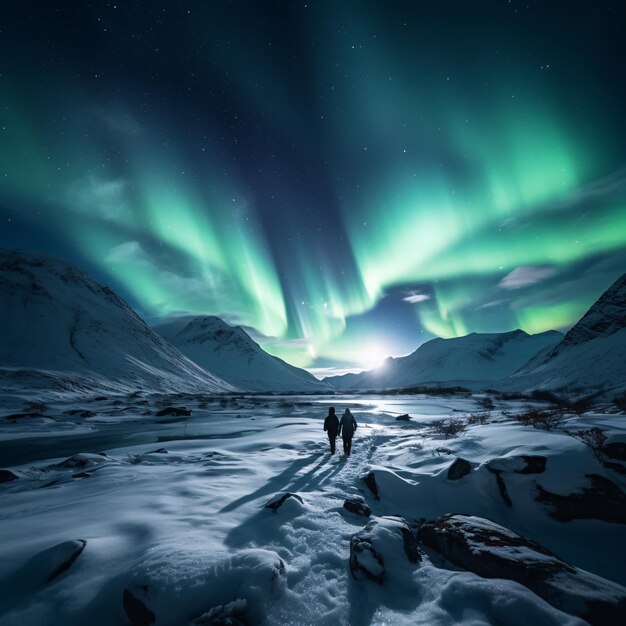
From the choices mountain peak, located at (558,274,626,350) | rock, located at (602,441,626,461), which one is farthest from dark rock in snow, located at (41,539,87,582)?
mountain peak, located at (558,274,626,350)

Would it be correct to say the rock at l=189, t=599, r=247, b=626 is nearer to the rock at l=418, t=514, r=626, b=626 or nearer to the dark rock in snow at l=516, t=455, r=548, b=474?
the rock at l=418, t=514, r=626, b=626

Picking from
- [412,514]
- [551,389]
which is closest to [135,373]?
[412,514]

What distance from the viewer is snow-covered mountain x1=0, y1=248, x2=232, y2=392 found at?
73994 millimetres

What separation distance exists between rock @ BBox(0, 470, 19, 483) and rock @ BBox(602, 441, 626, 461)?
15320 millimetres

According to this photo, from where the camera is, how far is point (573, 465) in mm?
6160

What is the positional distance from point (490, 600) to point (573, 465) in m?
4.21

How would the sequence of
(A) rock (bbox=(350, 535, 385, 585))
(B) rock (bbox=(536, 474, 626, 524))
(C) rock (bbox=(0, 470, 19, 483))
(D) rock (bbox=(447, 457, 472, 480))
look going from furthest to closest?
(C) rock (bbox=(0, 470, 19, 483)) < (D) rock (bbox=(447, 457, 472, 480)) < (B) rock (bbox=(536, 474, 626, 524)) < (A) rock (bbox=(350, 535, 385, 585))

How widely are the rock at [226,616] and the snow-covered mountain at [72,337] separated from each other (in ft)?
219

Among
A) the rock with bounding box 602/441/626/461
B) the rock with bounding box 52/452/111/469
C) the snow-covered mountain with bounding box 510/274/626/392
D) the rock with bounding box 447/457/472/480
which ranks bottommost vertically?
the rock with bounding box 447/457/472/480

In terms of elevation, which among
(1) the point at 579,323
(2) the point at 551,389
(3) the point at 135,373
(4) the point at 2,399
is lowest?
(2) the point at 551,389

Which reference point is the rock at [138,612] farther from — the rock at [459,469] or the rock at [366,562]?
the rock at [459,469]

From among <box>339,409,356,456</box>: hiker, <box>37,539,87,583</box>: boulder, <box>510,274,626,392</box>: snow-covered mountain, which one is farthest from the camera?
<box>510,274,626,392</box>: snow-covered mountain

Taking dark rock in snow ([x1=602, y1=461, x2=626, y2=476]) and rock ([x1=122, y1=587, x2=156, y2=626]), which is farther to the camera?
dark rock in snow ([x1=602, y1=461, x2=626, y2=476])

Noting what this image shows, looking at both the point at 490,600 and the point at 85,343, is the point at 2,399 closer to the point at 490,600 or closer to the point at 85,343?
the point at 490,600
